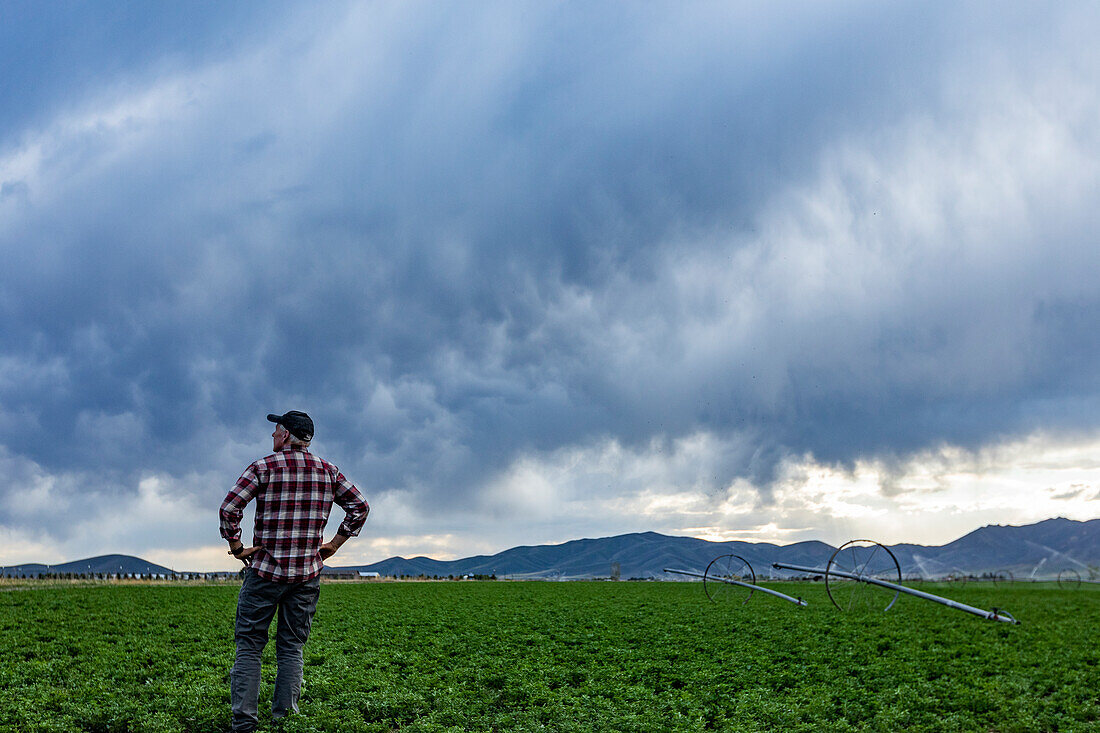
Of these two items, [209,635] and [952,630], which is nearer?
[209,635]

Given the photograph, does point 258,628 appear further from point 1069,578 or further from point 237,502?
point 1069,578

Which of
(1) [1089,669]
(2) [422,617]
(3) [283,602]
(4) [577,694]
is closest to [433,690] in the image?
(4) [577,694]

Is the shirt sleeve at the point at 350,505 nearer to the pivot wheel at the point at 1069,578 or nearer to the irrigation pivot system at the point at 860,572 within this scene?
the irrigation pivot system at the point at 860,572

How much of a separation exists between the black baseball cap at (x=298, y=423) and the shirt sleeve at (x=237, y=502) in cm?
66

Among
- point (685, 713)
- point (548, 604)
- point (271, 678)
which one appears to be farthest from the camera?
point (548, 604)

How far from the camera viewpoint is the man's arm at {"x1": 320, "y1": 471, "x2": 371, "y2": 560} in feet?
31.5

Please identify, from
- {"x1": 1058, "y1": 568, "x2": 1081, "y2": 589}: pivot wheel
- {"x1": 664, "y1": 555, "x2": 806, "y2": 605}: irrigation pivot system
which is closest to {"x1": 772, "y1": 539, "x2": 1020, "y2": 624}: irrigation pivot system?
{"x1": 664, "y1": 555, "x2": 806, "y2": 605}: irrigation pivot system

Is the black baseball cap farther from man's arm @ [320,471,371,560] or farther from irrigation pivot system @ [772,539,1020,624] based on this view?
irrigation pivot system @ [772,539,1020,624]

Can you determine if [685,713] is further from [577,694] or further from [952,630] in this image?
[952,630]

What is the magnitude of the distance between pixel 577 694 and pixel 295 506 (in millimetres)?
6997

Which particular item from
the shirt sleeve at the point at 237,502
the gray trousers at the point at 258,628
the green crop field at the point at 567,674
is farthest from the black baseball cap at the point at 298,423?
the green crop field at the point at 567,674

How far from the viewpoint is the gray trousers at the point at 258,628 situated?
9.20m

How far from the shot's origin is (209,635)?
1931 cm

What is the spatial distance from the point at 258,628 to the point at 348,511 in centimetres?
177
